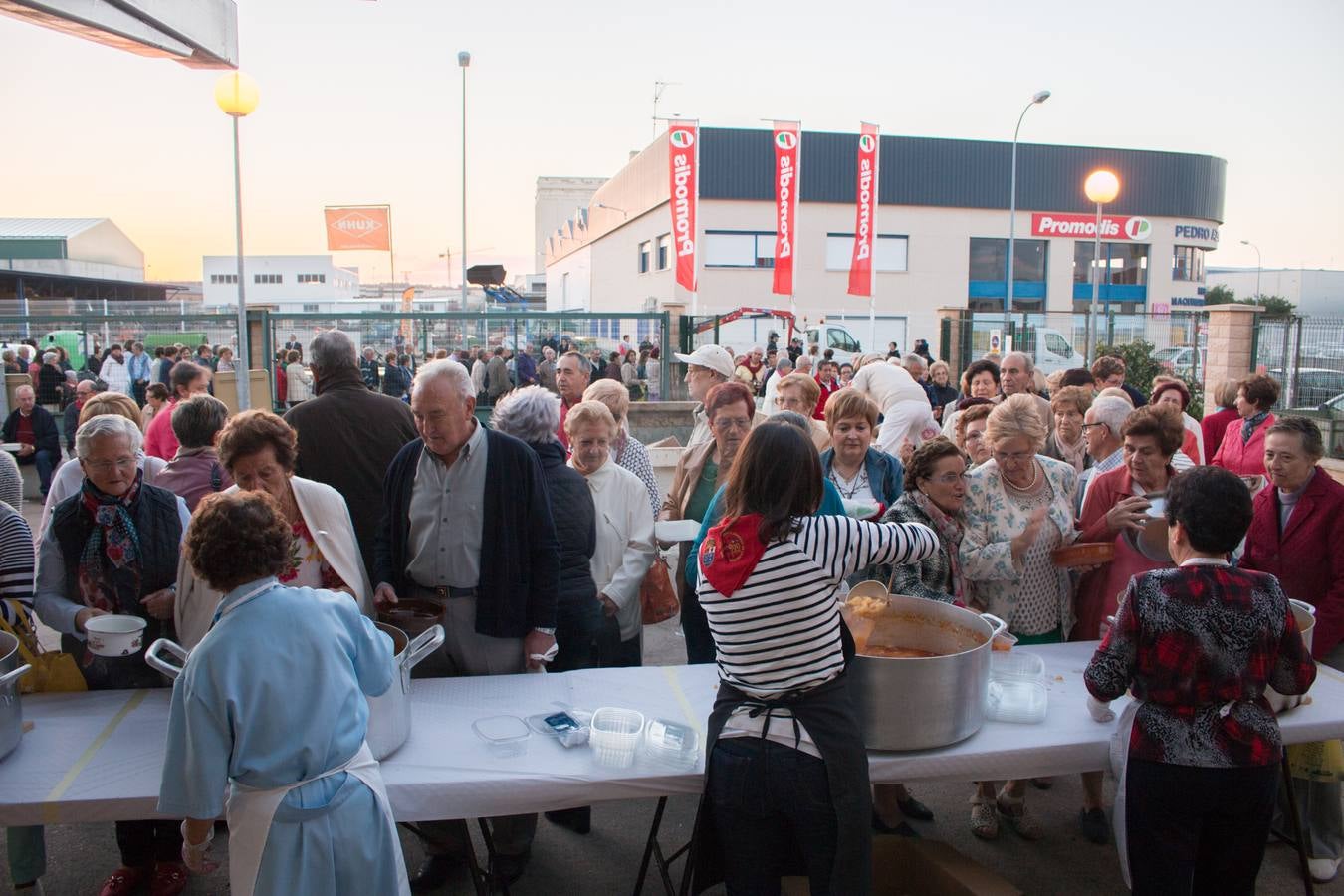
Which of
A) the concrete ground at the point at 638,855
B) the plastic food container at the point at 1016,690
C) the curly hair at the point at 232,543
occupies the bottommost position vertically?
the concrete ground at the point at 638,855

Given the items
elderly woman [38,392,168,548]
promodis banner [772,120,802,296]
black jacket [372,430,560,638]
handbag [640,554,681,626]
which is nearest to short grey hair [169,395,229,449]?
elderly woman [38,392,168,548]

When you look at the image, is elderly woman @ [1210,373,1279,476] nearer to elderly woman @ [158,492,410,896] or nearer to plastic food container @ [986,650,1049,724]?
plastic food container @ [986,650,1049,724]

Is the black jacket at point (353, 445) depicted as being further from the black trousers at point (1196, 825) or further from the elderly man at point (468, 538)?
the black trousers at point (1196, 825)

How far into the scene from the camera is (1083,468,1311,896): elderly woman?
7.43 ft

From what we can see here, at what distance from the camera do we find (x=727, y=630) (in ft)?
7.18

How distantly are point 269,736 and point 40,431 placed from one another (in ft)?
33.4

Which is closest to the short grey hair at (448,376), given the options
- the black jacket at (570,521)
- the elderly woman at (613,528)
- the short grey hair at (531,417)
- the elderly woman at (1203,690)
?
the short grey hair at (531,417)

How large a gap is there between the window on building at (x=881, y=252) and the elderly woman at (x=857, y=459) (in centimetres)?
2880

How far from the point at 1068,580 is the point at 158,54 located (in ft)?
15.3

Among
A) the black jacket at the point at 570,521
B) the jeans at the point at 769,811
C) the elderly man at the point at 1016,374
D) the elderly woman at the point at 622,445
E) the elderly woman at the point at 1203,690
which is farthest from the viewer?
the elderly man at the point at 1016,374

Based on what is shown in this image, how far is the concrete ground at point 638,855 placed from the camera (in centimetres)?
318

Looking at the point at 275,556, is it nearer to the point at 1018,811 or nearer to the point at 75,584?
the point at 75,584

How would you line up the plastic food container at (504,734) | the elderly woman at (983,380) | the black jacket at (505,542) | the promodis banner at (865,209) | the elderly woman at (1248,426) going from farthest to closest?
the promodis banner at (865,209) → the elderly woman at (983,380) → the elderly woman at (1248,426) → the black jacket at (505,542) → the plastic food container at (504,734)

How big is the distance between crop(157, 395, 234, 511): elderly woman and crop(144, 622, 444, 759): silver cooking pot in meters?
1.40
